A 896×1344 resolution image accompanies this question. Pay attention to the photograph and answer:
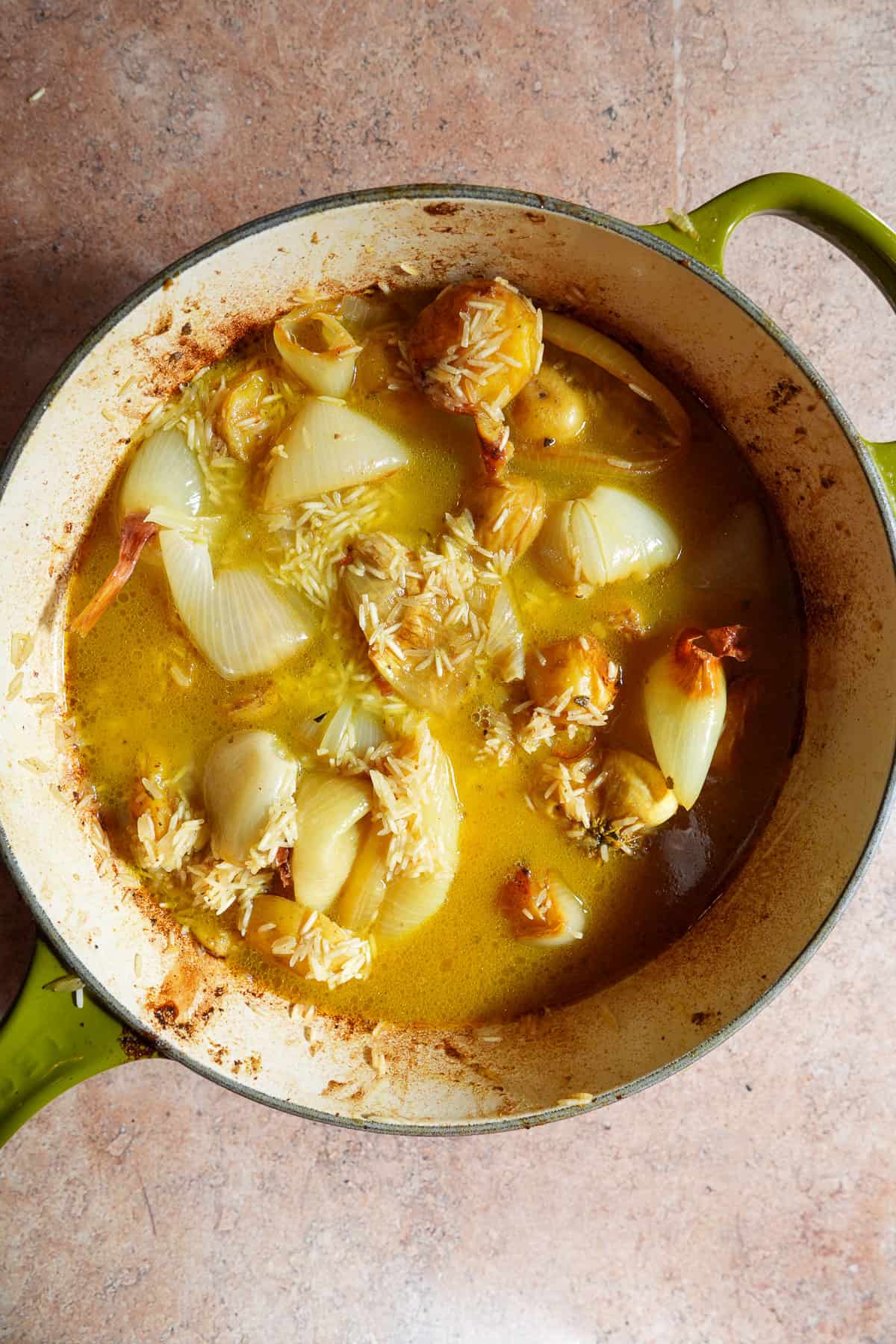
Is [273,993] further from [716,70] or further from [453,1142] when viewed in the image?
[716,70]

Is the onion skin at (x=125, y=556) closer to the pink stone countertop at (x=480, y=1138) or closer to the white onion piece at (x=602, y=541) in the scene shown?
the pink stone countertop at (x=480, y=1138)

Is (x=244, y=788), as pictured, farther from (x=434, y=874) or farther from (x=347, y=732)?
(x=434, y=874)

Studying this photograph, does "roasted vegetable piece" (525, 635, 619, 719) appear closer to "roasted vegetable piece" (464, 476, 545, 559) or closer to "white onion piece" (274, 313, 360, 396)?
"roasted vegetable piece" (464, 476, 545, 559)

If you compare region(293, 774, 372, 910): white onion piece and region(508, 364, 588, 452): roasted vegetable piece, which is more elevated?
region(508, 364, 588, 452): roasted vegetable piece

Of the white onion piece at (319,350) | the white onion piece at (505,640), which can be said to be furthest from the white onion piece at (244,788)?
the white onion piece at (319,350)

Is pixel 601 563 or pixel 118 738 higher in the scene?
pixel 601 563

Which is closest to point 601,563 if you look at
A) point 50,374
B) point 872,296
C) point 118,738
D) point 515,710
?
point 515,710

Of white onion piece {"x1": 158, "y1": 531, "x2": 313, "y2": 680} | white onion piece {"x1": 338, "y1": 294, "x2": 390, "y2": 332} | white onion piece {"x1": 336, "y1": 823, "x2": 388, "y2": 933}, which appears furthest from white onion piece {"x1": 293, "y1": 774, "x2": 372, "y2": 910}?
white onion piece {"x1": 338, "y1": 294, "x2": 390, "y2": 332}
